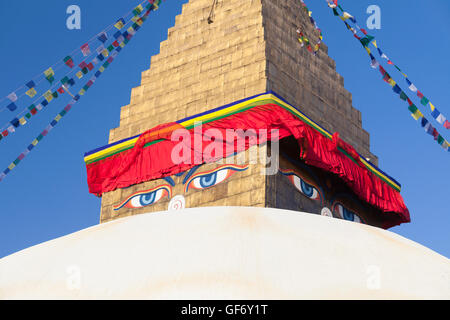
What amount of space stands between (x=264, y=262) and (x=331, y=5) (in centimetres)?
594

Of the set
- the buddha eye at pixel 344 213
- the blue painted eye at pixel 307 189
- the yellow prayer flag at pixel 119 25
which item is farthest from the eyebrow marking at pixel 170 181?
the buddha eye at pixel 344 213

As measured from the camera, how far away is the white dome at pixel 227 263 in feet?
13.9

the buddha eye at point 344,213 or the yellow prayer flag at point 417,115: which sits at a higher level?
the yellow prayer flag at point 417,115

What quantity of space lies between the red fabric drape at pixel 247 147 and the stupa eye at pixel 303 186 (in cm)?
30

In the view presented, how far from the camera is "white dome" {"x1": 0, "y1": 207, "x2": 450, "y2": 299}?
13.9 ft

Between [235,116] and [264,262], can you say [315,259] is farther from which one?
[235,116]

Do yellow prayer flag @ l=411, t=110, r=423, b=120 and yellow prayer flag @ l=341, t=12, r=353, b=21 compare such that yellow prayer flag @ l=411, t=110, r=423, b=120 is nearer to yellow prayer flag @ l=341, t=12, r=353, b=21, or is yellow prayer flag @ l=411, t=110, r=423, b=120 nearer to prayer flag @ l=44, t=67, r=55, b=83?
yellow prayer flag @ l=341, t=12, r=353, b=21

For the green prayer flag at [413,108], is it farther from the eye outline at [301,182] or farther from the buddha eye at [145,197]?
the buddha eye at [145,197]

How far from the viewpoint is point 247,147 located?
359 inches

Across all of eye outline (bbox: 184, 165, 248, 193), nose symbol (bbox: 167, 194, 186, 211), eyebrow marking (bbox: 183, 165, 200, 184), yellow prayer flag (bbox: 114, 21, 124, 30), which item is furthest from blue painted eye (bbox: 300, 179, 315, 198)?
yellow prayer flag (bbox: 114, 21, 124, 30)

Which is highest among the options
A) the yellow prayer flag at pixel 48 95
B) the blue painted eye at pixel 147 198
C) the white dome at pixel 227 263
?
the yellow prayer flag at pixel 48 95

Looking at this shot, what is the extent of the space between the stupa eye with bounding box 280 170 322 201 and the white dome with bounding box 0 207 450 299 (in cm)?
373

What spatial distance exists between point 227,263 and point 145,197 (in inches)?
220
